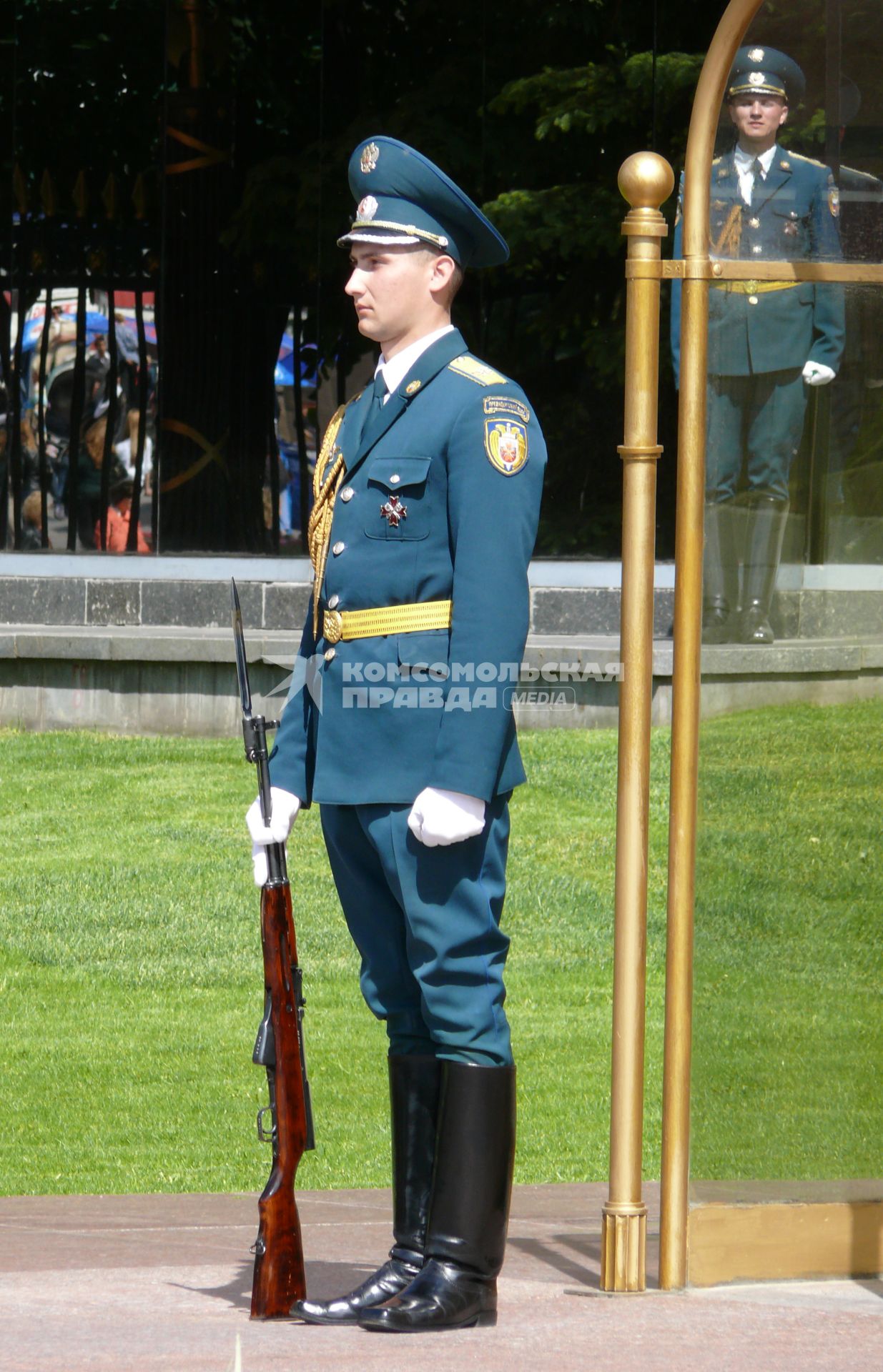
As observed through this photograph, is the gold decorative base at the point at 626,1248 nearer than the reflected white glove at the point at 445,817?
No

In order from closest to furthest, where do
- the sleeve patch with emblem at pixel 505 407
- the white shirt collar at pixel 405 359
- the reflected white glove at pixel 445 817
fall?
1. the reflected white glove at pixel 445 817
2. the sleeve patch with emblem at pixel 505 407
3. the white shirt collar at pixel 405 359

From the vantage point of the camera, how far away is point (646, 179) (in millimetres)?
3139

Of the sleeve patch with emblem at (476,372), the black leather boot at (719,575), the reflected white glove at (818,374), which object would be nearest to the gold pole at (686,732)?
the black leather boot at (719,575)

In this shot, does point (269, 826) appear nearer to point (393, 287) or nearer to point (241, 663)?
point (241, 663)

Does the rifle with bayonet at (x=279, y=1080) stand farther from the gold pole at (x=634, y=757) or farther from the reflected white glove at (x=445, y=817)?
the gold pole at (x=634, y=757)

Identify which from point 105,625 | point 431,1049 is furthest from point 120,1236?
point 105,625

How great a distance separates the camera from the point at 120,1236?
3752 millimetres

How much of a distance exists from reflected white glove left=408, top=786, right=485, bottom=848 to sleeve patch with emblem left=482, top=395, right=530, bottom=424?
0.60m

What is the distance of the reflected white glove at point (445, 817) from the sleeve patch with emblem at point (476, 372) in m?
0.66

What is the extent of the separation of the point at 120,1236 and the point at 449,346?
5.97 ft

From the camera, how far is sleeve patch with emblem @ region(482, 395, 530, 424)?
3068mm

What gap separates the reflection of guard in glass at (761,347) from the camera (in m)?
3.19

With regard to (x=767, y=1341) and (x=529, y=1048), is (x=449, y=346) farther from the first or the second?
(x=529, y=1048)

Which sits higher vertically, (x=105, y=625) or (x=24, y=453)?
(x=24, y=453)
